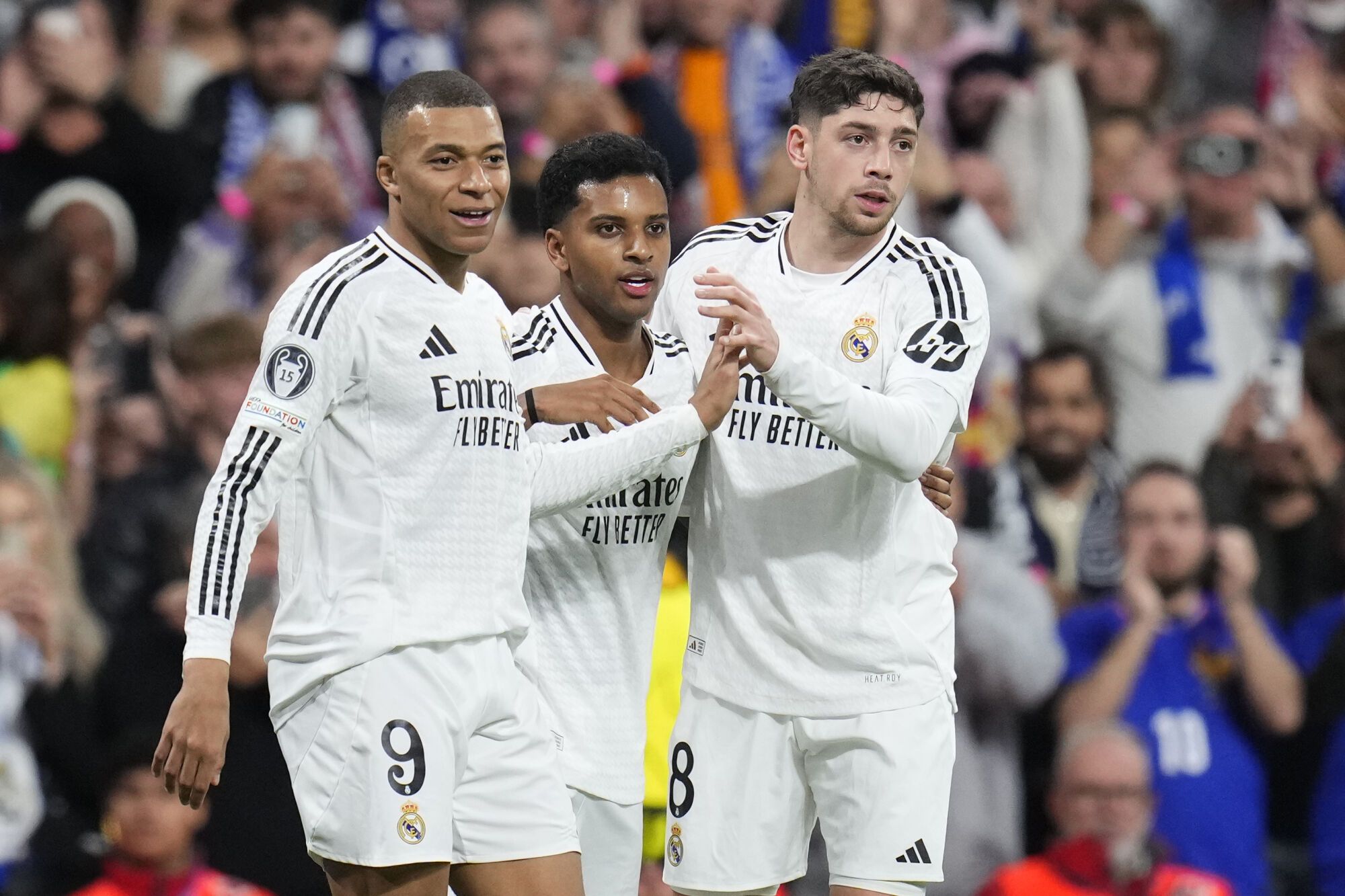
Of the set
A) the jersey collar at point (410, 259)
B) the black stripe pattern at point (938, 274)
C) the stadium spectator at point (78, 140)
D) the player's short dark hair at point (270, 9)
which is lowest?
the jersey collar at point (410, 259)

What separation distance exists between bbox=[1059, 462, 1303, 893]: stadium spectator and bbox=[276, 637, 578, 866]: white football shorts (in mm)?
3315

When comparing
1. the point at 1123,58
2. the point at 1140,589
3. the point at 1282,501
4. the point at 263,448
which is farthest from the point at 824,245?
the point at 1123,58

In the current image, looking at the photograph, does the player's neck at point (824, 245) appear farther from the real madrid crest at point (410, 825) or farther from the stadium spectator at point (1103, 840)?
the stadium spectator at point (1103, 840)

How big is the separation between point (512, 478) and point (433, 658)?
399 millimetres

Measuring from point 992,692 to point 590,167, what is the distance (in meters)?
2.87

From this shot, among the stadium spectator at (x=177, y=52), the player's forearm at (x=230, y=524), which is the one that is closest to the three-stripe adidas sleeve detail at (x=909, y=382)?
the player's forearm at (x=230, y=524)

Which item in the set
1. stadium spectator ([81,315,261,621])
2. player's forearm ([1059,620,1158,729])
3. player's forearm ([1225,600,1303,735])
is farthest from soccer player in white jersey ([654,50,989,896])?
player's forearm ([1225,600,1303,735])

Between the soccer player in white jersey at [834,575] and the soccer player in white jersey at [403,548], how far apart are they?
599 millimetres

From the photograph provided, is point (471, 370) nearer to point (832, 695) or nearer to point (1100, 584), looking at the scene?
point (832, 695)

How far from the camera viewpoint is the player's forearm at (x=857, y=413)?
4.29m

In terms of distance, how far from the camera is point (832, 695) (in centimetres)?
459

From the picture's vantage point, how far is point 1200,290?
8.60 m

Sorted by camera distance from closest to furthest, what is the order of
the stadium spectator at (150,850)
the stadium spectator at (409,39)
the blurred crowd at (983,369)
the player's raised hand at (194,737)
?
the player's raised hand at (194,737), the stadium spectator at (150,850), the blurred crowd at (983,369), the stadium spectator at (409,39)

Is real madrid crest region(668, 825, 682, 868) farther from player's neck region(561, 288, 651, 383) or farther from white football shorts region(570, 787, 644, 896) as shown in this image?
player's neck region(561, 288, 651, 383)
